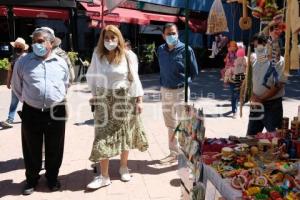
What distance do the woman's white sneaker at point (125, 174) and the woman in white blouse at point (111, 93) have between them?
31 cm

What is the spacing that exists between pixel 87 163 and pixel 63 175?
1.54 feet

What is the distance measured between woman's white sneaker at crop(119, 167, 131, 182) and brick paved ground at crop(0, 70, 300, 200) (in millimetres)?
68

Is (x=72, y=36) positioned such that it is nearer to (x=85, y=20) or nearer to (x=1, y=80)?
(x=85, y=20)

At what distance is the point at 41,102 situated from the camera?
13.2 feet

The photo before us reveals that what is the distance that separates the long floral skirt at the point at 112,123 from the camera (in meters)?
4.17

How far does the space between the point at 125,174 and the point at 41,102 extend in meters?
1.35

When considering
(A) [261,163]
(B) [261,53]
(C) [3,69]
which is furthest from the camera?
(C) [3,69]

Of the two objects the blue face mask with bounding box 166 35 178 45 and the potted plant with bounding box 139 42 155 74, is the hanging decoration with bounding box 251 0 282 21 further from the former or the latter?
the potted plant with bounding box 139 42 155 74

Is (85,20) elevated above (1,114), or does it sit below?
above

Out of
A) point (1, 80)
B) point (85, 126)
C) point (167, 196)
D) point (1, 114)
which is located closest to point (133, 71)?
point (167, 196)

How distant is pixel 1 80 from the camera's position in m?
12.7

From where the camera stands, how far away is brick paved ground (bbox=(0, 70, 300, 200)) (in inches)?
166

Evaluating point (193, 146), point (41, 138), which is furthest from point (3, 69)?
point (193, 146)

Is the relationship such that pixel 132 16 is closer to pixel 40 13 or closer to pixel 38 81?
pixel 40 13
